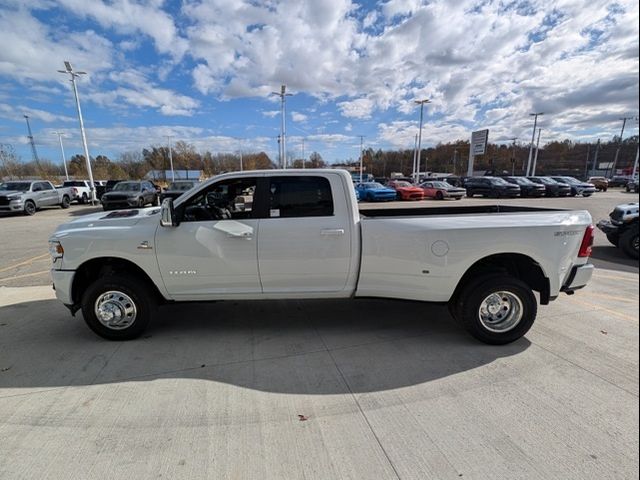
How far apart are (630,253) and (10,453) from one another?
10.9 m

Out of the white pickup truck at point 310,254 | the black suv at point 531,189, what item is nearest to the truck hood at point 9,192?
the white pickup truck at point 310,254

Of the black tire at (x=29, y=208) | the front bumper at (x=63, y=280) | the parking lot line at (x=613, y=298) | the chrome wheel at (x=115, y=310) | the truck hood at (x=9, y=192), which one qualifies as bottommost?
the black tire at (x=29, y=208)

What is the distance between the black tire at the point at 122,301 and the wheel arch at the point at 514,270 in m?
3.37

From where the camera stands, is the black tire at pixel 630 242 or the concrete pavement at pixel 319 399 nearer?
the concrete pavement at pixel 319 399

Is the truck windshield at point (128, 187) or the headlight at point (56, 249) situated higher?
the headlight at point (56, 249)

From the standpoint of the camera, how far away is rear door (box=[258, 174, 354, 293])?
11.5 ft

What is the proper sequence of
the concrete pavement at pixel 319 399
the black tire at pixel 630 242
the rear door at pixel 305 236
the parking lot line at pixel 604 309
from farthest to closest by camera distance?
the black tire at pixel 630 242
the parking lot line at pixel 604 309
the rear door at pixel 305 236
the concrete pavement at pixel 319 399

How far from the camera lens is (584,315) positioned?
430 centimetres

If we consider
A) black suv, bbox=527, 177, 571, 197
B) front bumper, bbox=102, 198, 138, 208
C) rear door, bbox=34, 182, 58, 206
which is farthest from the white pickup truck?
black suv, bbox=527, 177, 571, 197

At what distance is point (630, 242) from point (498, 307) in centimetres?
672

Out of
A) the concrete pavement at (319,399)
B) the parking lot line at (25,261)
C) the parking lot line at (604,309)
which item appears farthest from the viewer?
the parking lot line at (25,261)

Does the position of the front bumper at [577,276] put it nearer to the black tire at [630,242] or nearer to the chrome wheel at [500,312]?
the chrome wheel at [500,312]

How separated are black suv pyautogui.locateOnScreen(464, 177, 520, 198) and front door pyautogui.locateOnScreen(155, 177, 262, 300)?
1176 inches

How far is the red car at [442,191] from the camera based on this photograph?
26031 mm
